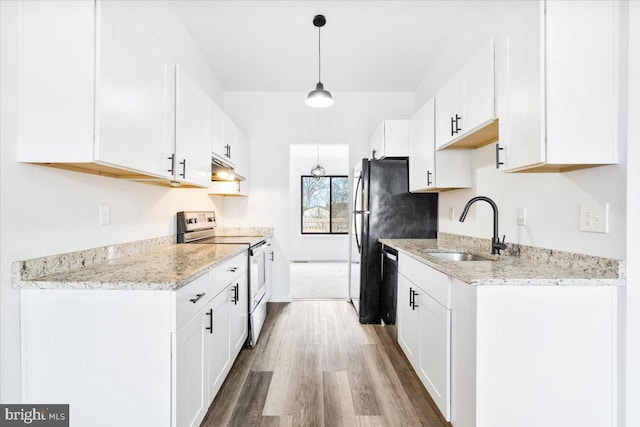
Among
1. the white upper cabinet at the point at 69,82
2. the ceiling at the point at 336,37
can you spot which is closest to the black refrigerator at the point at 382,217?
the ceiling at the point at 336,37

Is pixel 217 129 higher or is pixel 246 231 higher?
pixel 217 129

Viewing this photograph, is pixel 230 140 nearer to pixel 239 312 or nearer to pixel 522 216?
pixel 239 312

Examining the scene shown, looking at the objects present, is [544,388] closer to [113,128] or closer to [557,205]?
[557,205]

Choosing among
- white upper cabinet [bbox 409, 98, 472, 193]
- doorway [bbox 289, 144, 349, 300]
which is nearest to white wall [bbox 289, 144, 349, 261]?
doorway [bbox 289, 144, 349, 300]

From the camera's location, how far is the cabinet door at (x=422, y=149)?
104 inches

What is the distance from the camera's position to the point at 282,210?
4086 millimetres

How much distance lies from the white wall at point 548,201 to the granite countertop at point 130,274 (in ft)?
6.00

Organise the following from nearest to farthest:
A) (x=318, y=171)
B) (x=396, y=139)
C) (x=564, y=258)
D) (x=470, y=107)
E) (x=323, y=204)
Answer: (x=564, y=258) → (x=470, y=107) → (x=396, y=139) → (x=318, y=171) → (x=323, y=204)

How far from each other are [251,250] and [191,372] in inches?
53.3

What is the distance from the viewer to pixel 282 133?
162 inches

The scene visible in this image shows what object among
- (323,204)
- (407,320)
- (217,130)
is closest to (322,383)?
(407,320)

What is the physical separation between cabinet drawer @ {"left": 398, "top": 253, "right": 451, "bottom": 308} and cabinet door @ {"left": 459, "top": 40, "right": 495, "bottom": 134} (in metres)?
0.92

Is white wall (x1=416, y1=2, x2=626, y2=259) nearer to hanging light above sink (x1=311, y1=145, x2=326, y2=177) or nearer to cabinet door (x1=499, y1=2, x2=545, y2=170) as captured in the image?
cabinet door (x1=499, y1=2, x2=545, y2=170)

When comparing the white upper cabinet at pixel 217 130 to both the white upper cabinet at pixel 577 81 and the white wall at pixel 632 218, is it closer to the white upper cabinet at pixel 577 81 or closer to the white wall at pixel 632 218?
the white upper cabinet at pixel 577 81
